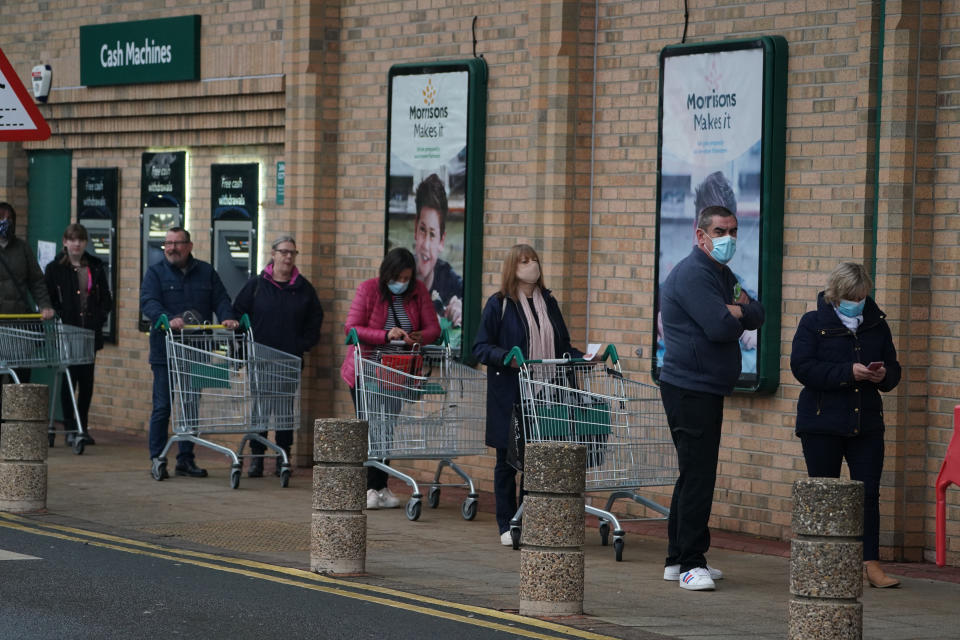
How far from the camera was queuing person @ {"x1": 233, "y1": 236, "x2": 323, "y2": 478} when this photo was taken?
1406cm

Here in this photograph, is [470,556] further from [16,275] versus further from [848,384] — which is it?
[16,275]

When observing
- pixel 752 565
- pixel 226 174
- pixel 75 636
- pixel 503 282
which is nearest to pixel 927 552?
pixel 752 565

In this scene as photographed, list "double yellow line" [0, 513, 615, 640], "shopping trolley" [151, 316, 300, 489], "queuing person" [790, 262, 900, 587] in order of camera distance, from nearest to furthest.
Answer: "double yellow line" [0, 513, 615, 640], "queuing person" [790, 262, 900, 587], "shopping trolley" [151, 316, 300, 489]

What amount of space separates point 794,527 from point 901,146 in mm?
3764

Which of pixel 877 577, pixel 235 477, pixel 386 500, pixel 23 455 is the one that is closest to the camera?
pixel 877 577

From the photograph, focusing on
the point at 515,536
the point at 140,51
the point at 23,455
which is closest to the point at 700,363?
the point at 515,536

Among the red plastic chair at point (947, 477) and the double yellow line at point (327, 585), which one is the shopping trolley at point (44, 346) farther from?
the red plastic chair at point (947, 477)

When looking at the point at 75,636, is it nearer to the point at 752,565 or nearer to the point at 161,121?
the point at 752,565

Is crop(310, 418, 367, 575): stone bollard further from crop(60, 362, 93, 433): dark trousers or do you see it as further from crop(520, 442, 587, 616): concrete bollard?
crop(60, 362, 93, 433): dark trousers

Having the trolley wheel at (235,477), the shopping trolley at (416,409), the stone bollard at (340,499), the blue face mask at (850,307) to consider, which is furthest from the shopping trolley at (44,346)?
the blue face mask at (850,307)

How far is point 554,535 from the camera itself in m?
8.63

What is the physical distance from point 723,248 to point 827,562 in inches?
91.8

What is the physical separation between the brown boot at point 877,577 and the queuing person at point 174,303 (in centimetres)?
613

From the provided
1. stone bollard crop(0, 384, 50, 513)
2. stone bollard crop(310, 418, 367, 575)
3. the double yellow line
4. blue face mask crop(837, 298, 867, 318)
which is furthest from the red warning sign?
blue face mask crop(837, 298, 867, 318)
